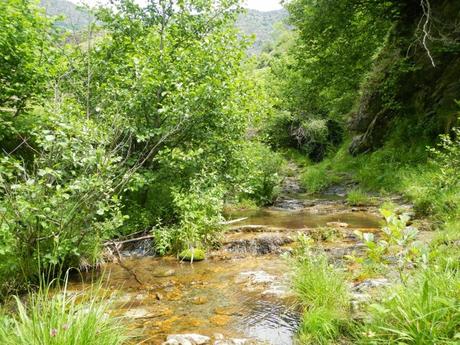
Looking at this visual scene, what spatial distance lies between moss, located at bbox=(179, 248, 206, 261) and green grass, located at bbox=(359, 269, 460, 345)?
4.39 m

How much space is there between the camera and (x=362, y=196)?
13.5 metres

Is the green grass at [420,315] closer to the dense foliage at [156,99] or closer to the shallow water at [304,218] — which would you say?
the dense foliage at [156,99]

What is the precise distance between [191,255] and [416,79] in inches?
534

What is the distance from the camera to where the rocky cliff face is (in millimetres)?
13469

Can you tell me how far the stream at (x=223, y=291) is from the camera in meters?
4.15

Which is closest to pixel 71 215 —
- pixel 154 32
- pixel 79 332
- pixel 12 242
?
pixel 12 242

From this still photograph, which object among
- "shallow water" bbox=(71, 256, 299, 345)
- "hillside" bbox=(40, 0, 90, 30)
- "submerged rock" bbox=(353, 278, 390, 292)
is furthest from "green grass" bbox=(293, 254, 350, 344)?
"hillside" bbox=(40, 0, 90, 30)

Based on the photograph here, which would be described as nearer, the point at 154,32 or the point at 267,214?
the point at 154,32

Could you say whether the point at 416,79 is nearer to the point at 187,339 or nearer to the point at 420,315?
the point at 420,315

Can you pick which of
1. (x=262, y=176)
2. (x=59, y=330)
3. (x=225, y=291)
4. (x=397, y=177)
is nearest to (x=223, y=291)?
(x=225, y=291)

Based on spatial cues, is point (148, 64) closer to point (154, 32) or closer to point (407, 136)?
point (154, 32)

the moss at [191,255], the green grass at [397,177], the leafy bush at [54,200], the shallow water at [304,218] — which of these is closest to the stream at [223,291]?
the moss at [191,255]

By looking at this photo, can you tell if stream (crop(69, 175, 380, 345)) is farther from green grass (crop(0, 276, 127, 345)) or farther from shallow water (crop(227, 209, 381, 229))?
green grass (crop(0, 276, 127, 345))

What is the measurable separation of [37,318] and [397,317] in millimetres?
2897
